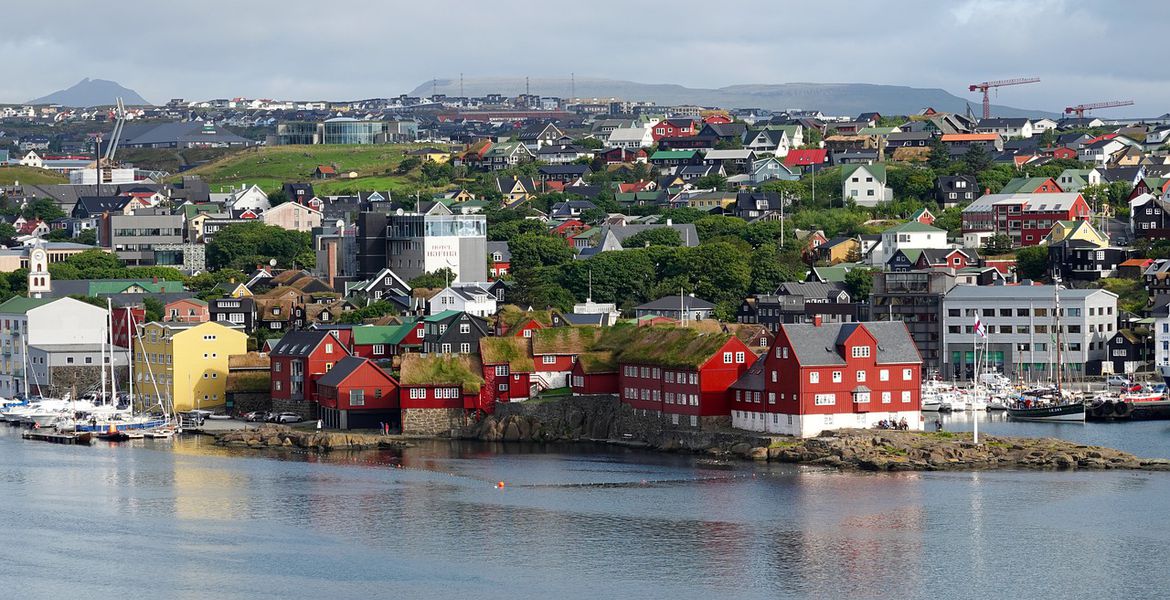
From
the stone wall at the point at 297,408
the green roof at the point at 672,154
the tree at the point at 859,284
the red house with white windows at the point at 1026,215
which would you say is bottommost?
the stone wall at the point at 297,408

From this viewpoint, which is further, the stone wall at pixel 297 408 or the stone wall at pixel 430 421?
the stone wall at pixel 297 408

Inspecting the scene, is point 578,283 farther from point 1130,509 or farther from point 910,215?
point 1130,509

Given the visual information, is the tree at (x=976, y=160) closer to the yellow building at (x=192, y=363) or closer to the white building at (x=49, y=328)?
the white building at (x=49, y=328)

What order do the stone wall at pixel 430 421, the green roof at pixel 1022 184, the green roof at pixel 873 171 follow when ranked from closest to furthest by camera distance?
the stone wall at pixel 430 421, the green roof at pixel 1022 184, the green roof at pixel 873 171

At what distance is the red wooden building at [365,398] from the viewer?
41.8 meters

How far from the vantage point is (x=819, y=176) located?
243ft

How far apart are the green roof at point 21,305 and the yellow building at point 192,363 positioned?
18.6ft

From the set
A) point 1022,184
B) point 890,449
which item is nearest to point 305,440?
point 890,449

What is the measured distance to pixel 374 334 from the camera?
4584 centimetres

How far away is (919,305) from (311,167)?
4689cm

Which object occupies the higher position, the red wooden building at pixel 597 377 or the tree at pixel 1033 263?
the tree at pixel 1033 263

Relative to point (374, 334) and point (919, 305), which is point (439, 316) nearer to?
point (374, 334)

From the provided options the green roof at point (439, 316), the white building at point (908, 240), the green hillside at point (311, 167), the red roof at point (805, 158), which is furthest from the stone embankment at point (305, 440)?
the green hillside at point (311, 167)

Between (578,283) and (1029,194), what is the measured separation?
15.9 m
